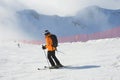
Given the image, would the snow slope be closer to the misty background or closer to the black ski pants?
the black ski pants

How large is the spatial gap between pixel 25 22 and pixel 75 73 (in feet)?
305

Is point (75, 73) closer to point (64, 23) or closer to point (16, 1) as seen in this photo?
point (16, 1)

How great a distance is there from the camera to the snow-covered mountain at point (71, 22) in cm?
10794

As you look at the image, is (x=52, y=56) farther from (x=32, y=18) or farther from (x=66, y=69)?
(x=32, y=18)

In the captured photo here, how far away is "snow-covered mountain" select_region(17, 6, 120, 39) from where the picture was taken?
10794 cm

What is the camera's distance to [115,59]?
1852 cm

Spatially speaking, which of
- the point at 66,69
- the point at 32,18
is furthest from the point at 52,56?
the point at 32,18

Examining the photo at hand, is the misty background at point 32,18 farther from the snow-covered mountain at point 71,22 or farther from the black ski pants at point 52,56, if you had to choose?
the black ski pants at point 52,56

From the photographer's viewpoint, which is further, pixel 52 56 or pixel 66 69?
pixel 52 56

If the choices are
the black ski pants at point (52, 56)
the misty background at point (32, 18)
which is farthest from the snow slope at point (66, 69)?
the misty background at point (32, 18)

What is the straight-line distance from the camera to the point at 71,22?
122m

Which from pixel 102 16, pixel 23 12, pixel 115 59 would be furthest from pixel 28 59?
pixel 102 16

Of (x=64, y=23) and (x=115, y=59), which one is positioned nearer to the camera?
(x=115, y=59)

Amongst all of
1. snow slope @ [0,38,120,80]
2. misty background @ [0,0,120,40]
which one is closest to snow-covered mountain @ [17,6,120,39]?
misty background @ [0,0,120,40]
